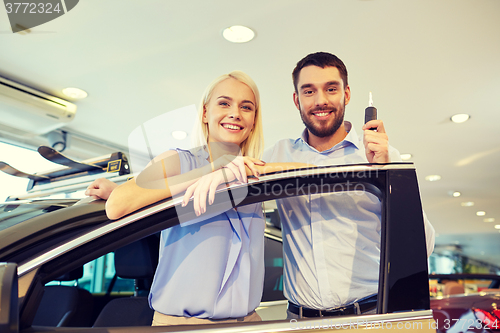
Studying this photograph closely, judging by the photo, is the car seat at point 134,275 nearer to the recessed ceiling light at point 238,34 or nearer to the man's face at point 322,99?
the man's face at point 322,99

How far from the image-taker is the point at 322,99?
150 centimetres

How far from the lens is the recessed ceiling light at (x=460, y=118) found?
440cm

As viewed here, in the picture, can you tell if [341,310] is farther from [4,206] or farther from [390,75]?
[390,75]

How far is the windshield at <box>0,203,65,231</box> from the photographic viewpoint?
0.96 meters

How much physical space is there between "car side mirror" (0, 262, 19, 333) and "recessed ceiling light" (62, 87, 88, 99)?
3827mm

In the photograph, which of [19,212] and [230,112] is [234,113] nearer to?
[230,112]

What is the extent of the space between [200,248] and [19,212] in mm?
600

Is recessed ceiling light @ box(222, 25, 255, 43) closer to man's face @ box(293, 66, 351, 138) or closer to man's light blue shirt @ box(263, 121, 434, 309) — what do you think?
man's face @ box(293, 66, 351, 138)

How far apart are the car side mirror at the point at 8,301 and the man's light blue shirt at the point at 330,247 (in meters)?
0.86

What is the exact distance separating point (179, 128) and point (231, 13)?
1.73m

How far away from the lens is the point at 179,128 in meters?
1.33

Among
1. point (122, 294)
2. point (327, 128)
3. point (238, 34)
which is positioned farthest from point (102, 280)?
point (238, 34)

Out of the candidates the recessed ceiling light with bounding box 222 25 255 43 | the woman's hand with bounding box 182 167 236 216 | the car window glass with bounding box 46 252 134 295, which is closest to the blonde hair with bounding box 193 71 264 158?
the woman's hand with bounding box 182 167 236 216

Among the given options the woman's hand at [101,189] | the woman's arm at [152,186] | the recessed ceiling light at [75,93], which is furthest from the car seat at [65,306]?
the recessed ceiling light at [75,93]
